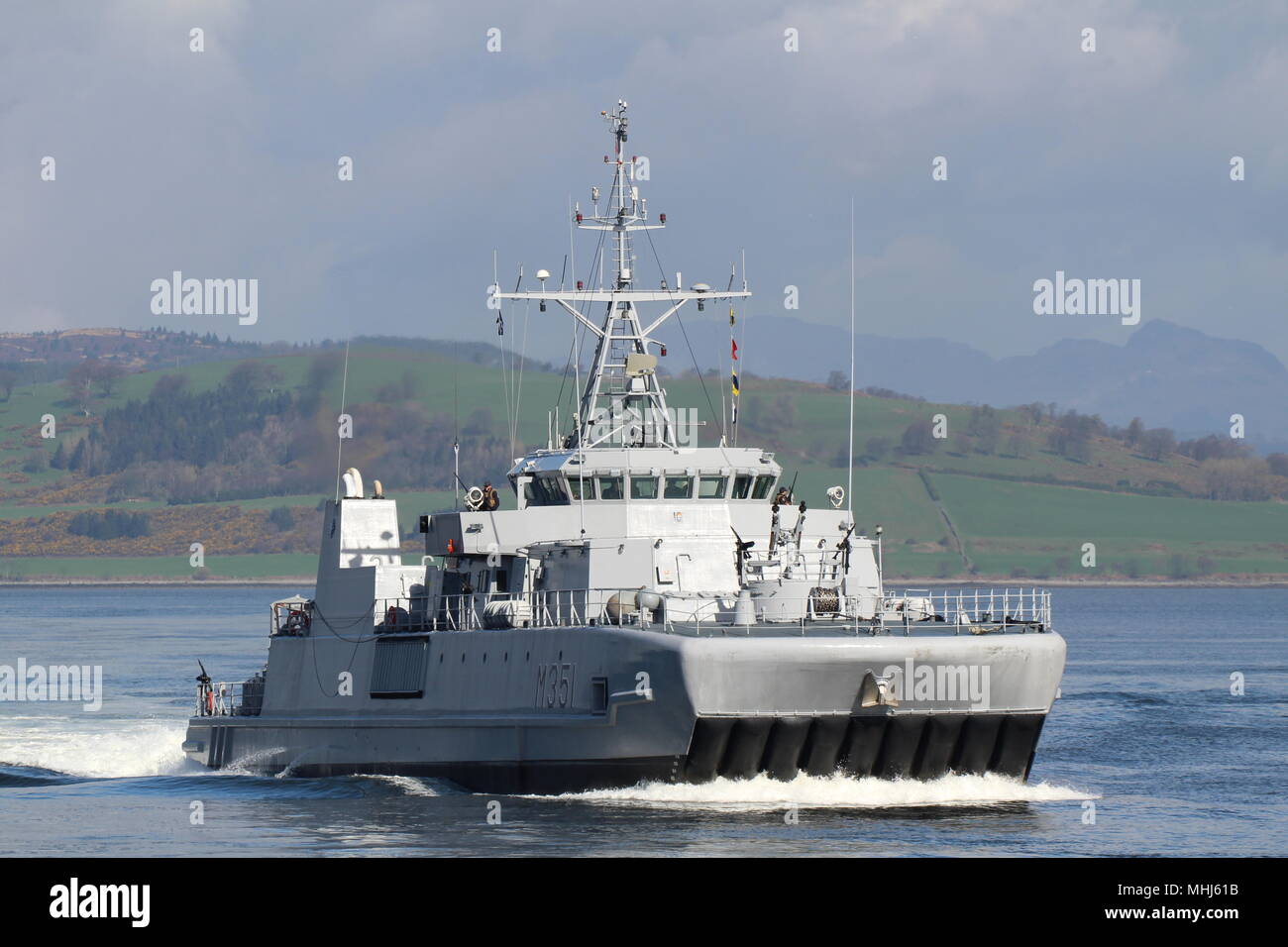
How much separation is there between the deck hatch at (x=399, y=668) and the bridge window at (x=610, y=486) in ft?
11.5

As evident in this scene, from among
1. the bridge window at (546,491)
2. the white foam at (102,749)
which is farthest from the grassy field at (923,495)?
the bridge window at (546,491)

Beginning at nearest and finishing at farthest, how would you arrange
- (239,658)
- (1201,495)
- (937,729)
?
1. (937,729)
2. (239,658)
3. (1201,495)

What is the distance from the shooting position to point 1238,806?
93.9 ft

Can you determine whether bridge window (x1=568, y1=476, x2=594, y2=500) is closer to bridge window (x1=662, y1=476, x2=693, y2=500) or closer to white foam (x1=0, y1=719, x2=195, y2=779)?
bridge window (x1=662, y1=476, x2=693, y2=500)

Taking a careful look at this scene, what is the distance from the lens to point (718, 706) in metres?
24.9

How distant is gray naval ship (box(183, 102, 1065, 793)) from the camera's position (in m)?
25.3

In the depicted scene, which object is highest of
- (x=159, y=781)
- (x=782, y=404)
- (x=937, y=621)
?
(x=782, y=404)

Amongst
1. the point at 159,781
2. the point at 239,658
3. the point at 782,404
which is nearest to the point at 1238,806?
the point at 159,781

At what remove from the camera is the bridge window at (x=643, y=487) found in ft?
98.7

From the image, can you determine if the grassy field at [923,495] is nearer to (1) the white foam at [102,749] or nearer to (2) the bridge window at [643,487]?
(1) the white foam at [102,749]

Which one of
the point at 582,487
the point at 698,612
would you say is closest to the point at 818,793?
the point at 698,612

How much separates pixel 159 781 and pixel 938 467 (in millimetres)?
121009

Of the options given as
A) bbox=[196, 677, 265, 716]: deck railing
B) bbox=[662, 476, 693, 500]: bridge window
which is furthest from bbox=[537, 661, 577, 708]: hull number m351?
bbox=[196, 677, 265, 716]: deck railing
